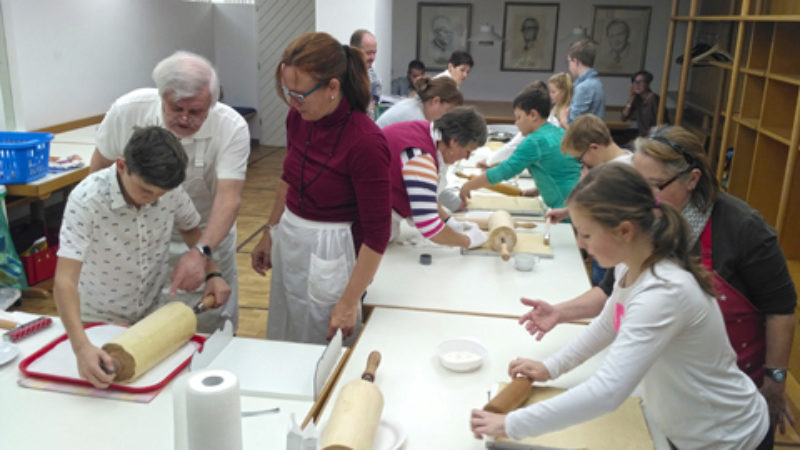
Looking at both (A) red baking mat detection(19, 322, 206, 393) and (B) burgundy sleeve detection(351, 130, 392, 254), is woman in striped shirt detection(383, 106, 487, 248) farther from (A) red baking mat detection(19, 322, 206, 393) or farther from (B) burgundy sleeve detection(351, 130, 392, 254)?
(A) red baking mat detection(19, 322, 206, 393)

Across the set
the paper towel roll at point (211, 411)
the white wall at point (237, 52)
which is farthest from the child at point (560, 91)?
the white wall at point (237, 52)

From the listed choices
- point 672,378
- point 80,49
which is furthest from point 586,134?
point 80,49

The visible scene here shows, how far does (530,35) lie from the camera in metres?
8.61

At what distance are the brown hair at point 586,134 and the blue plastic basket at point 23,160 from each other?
2984 millimetres

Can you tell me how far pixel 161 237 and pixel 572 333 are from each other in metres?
1.34

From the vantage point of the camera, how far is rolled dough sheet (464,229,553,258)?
2740mm

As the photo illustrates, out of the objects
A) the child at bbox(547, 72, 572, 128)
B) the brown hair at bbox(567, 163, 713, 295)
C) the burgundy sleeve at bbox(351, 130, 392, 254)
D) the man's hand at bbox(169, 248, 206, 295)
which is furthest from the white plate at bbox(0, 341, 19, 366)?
the child at bbox(547, 72, 572, 128)

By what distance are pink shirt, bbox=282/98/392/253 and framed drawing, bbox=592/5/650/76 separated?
734 centimetres

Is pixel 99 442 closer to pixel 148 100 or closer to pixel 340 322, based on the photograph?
pixel 340 322

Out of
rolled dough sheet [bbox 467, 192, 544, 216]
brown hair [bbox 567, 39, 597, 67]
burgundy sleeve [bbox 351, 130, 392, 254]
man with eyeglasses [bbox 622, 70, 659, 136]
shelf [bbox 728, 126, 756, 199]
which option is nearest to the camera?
burgundy sleeve [bbox 351, 130, 392, 254]

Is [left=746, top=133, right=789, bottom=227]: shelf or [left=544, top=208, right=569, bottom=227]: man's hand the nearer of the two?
[left=544, top=208, right=569, bottom=227]: man's hand

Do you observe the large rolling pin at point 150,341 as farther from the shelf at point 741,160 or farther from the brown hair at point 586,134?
the shelf at point 741,160

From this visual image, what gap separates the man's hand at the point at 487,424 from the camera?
4.44 ft

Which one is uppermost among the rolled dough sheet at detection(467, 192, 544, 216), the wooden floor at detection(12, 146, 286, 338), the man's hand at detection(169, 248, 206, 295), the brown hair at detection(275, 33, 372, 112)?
the brown hair at detection(275, 33, 372, 112)
